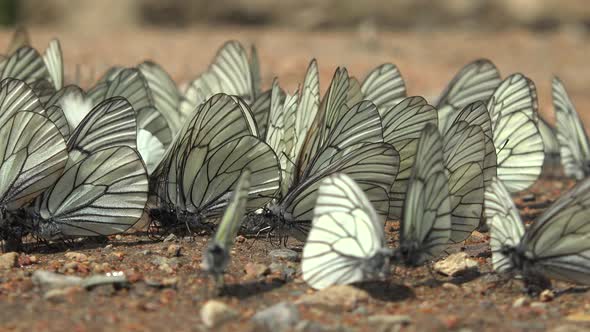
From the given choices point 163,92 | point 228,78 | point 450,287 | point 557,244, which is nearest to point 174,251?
point 450,287

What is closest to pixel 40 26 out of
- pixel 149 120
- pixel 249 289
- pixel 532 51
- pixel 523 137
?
pixel 532 51

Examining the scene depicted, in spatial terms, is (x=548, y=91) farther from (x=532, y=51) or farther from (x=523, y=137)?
(x=523, y=137)

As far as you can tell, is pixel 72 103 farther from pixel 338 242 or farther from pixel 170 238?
pixel 338 242

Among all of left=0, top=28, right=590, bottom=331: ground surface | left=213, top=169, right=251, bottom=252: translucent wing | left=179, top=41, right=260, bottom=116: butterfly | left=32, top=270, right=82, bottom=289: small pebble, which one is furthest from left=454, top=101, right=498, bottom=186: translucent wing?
left=179, top=41, right=260, bottom=116: butterfly

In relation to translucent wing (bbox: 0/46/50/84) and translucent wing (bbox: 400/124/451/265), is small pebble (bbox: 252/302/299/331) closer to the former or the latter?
translucent wing (bbox: 400/124/451/265)

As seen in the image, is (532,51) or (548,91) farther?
(532,51)

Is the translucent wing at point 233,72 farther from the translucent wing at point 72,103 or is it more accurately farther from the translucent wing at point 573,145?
the translucent wing at point 573,145

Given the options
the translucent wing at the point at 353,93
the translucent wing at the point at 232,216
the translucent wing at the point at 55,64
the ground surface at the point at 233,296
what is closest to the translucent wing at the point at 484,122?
the ground surface at the point at 233,296
